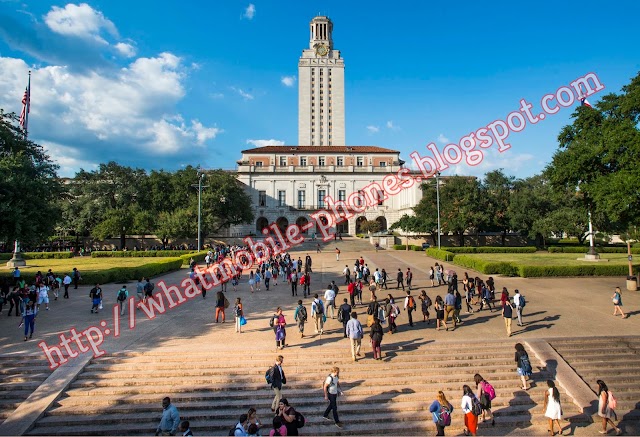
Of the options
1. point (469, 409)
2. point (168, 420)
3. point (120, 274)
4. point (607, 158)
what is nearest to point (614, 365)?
point (469, 409)

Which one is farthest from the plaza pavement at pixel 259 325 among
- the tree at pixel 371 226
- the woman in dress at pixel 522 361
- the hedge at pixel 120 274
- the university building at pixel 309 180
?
the university building at pixel 309 180

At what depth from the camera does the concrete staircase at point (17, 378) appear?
9352mm

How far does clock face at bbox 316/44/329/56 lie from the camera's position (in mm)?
97812

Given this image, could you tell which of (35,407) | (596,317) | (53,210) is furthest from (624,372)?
(53,210)

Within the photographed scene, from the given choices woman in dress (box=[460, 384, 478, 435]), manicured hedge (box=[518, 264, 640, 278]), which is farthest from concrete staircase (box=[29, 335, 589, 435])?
manicured hedge (box=[518, 264, 640, 278])

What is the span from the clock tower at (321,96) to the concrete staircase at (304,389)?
84.4m

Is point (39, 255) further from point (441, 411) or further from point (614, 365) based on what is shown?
point (614, 365)

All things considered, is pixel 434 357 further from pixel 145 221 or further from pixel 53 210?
pixel 145 221

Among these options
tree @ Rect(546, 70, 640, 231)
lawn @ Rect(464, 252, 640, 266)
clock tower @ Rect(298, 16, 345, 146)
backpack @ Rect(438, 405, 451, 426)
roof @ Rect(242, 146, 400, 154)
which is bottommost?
backpack @ Rect(438, 405, 451, 426)

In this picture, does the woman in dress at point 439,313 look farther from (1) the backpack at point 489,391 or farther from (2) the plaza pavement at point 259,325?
(1) the backpack at point 489,391

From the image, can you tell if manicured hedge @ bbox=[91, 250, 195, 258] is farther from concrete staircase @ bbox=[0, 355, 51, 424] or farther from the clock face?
the clock face

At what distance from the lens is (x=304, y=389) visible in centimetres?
991

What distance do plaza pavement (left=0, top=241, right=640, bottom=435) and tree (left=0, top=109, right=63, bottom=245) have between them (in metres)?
4.22

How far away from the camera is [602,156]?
22469 millimetres
